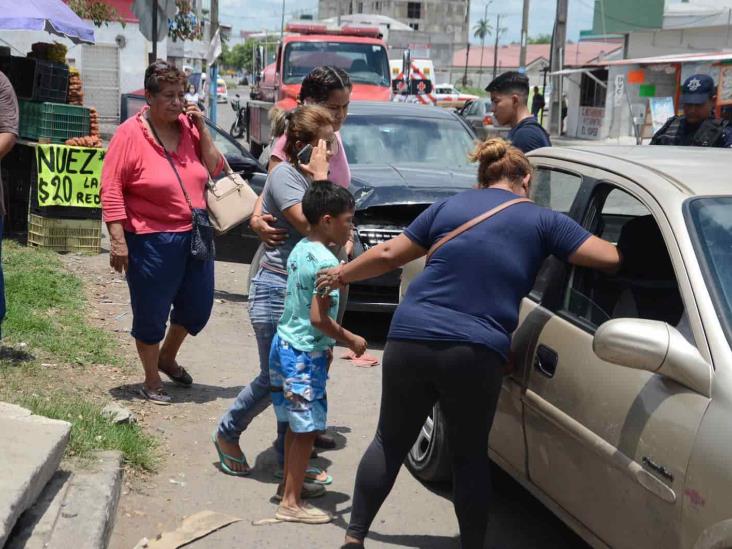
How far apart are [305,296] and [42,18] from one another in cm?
643

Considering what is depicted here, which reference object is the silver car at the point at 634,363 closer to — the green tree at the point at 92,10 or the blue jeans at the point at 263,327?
the blue jeans at the point at 263,327

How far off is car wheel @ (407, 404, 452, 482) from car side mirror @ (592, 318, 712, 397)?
160 cm

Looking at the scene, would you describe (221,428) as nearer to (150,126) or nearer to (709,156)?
(150,126)

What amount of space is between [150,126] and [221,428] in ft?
5.78

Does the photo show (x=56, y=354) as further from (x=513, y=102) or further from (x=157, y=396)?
(x=513, y=102)

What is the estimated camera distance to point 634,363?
306 cm

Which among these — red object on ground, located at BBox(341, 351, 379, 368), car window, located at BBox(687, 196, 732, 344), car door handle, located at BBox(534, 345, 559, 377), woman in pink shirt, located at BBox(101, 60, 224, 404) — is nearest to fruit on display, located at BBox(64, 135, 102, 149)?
red object on ground, located at BBox(341, 351, 379, 368)

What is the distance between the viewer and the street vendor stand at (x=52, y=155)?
988cm

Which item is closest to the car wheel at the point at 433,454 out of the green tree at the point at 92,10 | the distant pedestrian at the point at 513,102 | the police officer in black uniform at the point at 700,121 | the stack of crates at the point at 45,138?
the distant pedestrian at the point at 513,102

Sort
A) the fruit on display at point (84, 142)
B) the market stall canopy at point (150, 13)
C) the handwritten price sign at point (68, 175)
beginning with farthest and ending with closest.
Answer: the market stall canopy at point (150, 13) < the fruit on display at point (84, 142) < the handwritten price sign at point (68, 175)

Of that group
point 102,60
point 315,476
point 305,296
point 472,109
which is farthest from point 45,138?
point 472,109

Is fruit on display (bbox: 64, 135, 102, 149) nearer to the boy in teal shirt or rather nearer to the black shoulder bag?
the black shoulder bag

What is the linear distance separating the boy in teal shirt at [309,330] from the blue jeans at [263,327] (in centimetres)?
26

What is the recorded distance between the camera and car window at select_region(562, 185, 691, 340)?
3.68 metres
